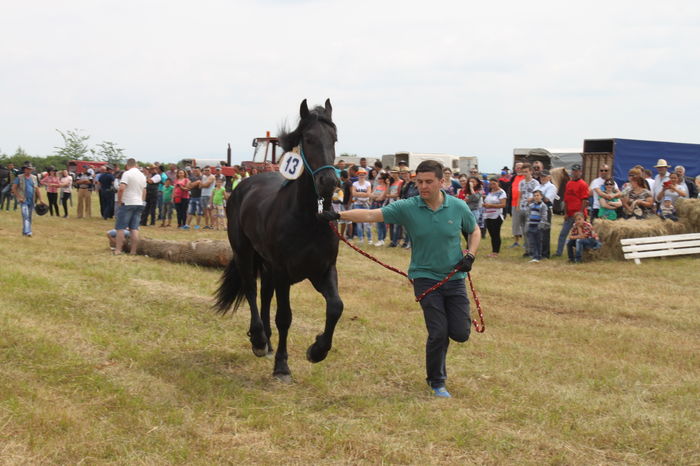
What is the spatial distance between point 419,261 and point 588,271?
9036 mm

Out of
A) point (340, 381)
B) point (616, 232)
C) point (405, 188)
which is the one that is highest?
point (405, 188)

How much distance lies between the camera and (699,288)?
39.8 ft

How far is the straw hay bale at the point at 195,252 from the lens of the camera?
12.4m

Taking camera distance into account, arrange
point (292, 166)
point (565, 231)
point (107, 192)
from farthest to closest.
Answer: point (107, 192) → point (565, 231) → point (292, 166)

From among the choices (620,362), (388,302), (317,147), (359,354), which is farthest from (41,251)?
(620,362)

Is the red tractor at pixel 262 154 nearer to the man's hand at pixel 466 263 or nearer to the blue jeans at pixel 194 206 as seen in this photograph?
the blue jeans at pixel 194 206

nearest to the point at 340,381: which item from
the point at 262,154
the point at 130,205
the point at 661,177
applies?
the point at 130,205

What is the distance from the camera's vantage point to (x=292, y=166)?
6.04 metres

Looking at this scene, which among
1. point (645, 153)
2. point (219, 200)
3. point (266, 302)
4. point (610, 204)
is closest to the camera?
point (266, 302)

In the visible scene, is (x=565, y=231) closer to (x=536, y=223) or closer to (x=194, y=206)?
(x=536, y=223)

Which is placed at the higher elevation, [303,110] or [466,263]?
[303,110]

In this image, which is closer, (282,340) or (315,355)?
(315,355)

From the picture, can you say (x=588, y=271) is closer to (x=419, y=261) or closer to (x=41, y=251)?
(x=419, y=261)

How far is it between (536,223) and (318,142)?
1043 centimetres
